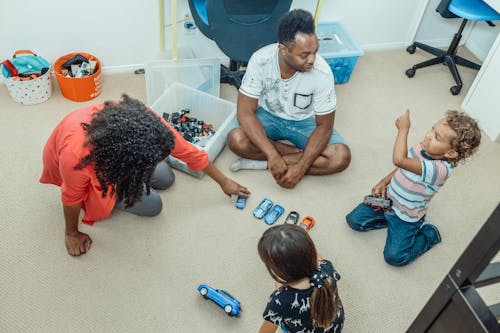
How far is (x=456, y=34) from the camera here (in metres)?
2.82

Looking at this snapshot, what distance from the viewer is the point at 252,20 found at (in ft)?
7.11

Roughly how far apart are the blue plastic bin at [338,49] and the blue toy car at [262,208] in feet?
3.58

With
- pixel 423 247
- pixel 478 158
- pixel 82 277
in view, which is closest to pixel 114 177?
pixel 82 277

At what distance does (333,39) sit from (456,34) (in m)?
0.78

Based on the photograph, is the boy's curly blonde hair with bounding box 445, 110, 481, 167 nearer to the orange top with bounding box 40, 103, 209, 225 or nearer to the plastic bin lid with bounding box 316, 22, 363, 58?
the orange top with bounding box 40, 103, 209, 225

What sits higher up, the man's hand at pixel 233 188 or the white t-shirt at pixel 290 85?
the white t-shirt at pixel 290 85

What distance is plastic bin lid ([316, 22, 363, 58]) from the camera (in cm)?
283

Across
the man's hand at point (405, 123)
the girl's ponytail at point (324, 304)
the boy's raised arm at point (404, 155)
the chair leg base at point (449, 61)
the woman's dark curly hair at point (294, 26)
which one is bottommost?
the chair leg base at point (449, 61)

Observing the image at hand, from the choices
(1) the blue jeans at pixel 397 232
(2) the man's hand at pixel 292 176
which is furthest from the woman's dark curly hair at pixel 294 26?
(1) the blue jeans at pixel 397 232

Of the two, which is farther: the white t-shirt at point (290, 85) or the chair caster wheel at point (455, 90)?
the chair caster wheel at point (455, 90)

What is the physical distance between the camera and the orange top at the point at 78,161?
146 cm

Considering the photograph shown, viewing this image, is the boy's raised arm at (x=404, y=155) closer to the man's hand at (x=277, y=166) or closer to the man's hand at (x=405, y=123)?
the man's hand at (x=405, y=123)

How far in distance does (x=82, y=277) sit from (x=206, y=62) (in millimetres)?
1297

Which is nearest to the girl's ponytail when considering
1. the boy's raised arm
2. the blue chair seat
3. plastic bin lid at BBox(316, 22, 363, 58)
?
the boy's raised arm
